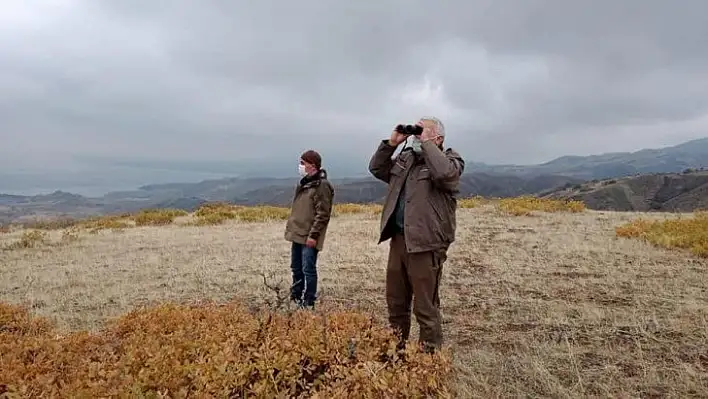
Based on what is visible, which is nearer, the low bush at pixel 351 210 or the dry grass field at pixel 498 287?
the dry grass field at pixel 498 287

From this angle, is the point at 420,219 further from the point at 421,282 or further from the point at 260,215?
the point at 260,215

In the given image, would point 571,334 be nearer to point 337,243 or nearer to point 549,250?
point 549,250

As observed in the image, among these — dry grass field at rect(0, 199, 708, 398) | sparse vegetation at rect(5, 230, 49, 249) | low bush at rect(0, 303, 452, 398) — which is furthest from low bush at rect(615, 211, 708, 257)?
sparse vegetation at rect(5, 230, 49, 249)

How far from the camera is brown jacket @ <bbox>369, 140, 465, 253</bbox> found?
434 cm

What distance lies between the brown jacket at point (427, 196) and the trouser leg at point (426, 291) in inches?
5.0

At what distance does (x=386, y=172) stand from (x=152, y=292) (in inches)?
177

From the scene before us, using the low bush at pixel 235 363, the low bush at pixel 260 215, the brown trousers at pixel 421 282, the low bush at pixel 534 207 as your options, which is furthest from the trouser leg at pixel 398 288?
the low bush at pixel 260 215

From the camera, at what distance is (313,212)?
6.53 meters

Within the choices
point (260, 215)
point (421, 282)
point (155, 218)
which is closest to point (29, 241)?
point (155, 218)

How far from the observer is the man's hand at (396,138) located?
464 centimetres

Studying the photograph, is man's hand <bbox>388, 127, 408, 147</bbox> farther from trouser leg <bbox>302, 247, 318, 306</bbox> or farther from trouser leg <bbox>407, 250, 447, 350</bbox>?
trouser leg <bbox>302, 247, 318, 306</bbox>

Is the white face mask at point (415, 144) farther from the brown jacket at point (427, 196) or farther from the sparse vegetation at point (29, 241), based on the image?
the sparse vegetation at point (29, 241)

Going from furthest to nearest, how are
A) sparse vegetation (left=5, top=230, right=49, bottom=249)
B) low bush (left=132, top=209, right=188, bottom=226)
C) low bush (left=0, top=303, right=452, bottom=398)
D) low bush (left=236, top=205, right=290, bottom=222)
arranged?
1. low bush (left=236, top=205, right=290, bottom=222)
2. low bush (left=132, top=209, right=188, bottom=226)
3. sparse vegetation (left=5, top=230, right=49, bottom=249)
4. low bush (left=0, top=303, right=452, bottom=398)

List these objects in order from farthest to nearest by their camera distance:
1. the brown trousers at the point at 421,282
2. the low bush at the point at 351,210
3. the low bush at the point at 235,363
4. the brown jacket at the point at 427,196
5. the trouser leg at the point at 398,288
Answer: the low bush at the point at 351,210, the trouser leg at the point at 398,288, the brown trousers at the point at 421,282, the brown jacket at the point at 427,196, the low bush at the point at 235,363
